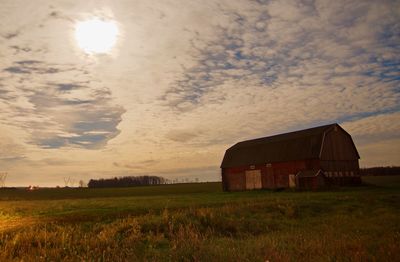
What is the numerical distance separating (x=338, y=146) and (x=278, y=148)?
8.43m

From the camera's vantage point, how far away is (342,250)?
923cm

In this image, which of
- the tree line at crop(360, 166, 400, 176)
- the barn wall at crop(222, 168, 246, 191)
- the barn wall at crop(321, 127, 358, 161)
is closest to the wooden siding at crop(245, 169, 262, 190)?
the barn wall at crop(222, 168, 246, 191)

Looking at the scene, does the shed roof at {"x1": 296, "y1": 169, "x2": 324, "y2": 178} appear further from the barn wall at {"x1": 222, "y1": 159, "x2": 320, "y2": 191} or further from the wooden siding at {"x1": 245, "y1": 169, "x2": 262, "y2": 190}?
the wooden siding at {"x1": 245, "y1": 169, "x2": 262, "y2": 190}

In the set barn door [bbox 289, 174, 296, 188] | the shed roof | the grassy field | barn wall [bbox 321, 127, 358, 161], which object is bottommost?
the grassy field

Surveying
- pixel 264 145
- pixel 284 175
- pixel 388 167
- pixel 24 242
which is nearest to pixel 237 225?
pixel 24 242

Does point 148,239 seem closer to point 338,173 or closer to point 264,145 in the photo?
point 338,173

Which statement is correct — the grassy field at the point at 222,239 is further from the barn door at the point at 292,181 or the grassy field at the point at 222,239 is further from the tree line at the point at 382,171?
the tree line at the point at 382,171

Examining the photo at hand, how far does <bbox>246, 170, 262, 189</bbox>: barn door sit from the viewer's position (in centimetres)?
5494

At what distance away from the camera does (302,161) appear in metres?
48.6

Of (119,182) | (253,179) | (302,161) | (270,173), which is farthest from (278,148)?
(119,182)

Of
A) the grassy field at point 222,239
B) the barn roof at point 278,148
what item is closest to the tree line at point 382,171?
the barn roof at point 278,148

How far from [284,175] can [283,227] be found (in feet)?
115

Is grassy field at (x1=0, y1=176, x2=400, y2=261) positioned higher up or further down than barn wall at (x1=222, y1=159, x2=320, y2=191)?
further down

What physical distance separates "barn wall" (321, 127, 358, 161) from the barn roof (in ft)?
3.13
